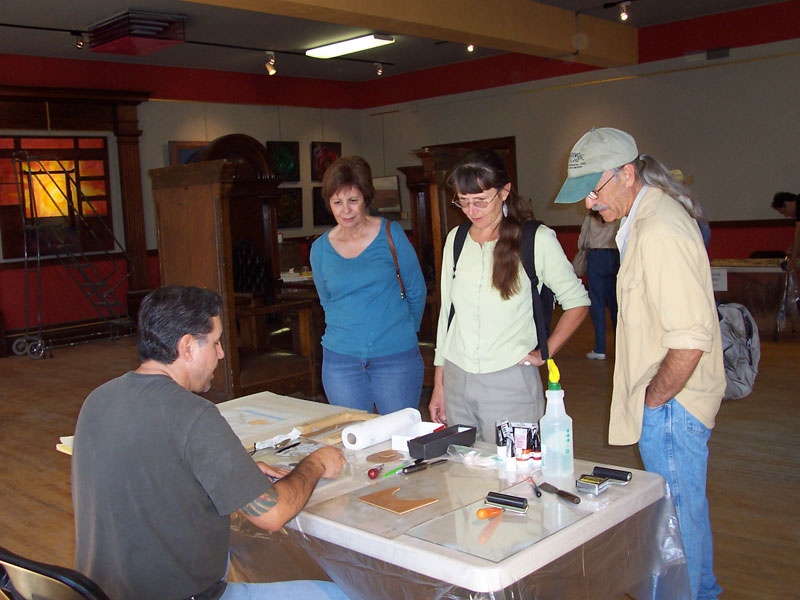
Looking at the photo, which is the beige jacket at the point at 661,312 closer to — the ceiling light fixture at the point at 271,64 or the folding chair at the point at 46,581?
the folding chair at the point at 46,581

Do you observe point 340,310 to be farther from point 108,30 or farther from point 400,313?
point 108,30

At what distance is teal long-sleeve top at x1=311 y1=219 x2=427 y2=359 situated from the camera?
3082 mm

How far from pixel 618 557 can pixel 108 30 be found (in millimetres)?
7901

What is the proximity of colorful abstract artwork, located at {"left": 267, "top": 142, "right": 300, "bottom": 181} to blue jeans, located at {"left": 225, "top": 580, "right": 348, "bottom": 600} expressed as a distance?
1041 cm

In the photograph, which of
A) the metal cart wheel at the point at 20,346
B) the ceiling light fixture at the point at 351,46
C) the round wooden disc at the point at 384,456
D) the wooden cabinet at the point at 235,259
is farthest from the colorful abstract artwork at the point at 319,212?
the round wooden disc at the point at 384,456

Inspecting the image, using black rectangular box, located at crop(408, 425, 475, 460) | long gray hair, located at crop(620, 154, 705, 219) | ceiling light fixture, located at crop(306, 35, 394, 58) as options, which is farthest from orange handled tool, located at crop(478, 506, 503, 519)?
ceiling light fixture, located at crop(306, 35, 394, 58)

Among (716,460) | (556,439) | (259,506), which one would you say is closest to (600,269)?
(716,460)

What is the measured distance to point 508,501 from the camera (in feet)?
5.79

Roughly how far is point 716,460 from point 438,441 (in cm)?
281

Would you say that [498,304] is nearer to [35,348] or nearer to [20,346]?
[35,348]

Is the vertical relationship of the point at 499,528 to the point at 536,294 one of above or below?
below

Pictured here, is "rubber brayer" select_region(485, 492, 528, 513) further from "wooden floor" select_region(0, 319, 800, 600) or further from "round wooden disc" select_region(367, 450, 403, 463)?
"wooden floor" select_region(0, 319, 800, 600)

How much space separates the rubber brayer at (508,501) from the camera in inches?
68.7

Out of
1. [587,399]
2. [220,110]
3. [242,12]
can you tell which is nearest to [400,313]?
[587,399]
